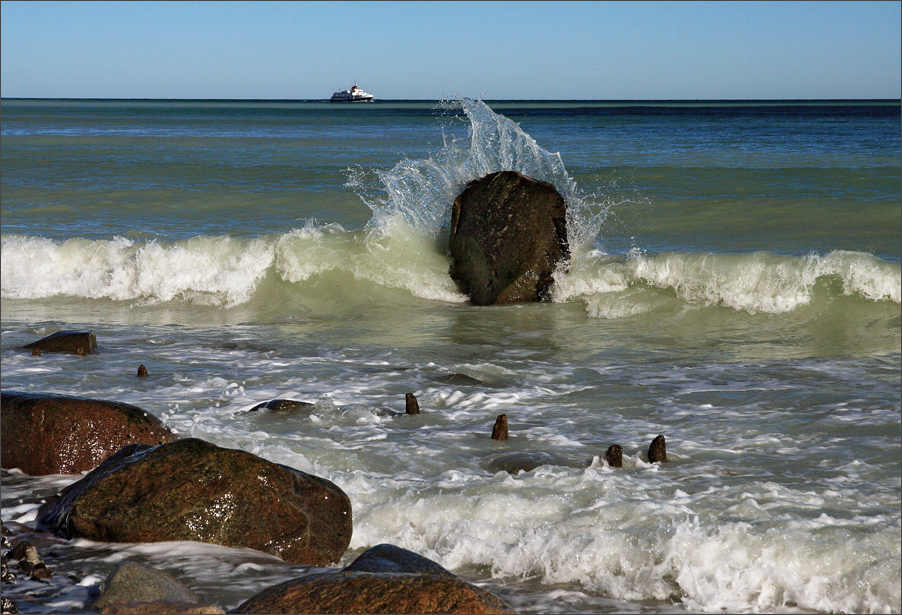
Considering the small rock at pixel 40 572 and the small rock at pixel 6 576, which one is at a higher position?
the small rock at pixel 6 576

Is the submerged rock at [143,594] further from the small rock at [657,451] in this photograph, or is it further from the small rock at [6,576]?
the small rock at [657,451]

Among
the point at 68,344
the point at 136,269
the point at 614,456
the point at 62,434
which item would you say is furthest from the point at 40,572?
the point at 136,269

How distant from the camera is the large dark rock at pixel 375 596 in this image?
2.56 meters

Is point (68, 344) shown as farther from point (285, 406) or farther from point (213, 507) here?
point (213, 507)

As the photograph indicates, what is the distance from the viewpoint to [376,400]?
219 inches

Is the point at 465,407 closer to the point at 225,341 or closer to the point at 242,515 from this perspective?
the point at 242,515

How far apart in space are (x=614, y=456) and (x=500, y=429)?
2.31 feet

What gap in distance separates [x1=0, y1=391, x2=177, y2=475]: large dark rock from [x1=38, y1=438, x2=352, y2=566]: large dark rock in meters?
0.72

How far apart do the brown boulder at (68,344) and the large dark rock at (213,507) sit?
132 inches

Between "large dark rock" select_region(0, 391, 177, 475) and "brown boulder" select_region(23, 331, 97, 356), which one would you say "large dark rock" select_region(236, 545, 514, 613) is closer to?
"large dark rock" select_region(0, 391, 177, 475)

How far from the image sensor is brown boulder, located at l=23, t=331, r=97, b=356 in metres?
6.82

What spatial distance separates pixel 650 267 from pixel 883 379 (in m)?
3.82

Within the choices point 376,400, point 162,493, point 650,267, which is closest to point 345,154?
point 650,267

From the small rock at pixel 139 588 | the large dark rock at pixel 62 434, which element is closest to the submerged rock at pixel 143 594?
the small rock at pixel 139 588
